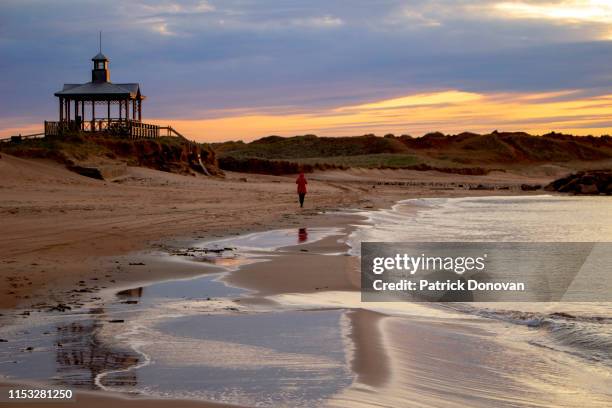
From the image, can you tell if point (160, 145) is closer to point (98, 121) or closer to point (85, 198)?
point (98, 121)

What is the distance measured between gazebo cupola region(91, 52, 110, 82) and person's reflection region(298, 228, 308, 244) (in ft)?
81.2

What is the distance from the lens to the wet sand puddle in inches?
174

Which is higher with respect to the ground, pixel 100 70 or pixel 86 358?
pixel 100 70

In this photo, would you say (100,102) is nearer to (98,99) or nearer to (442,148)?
(98,99)

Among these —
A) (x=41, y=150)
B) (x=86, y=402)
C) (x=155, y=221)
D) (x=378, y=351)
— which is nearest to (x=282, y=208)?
(x=155, y=221)

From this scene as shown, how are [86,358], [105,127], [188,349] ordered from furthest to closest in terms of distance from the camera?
[105,127] < [188,349] < [86,358]

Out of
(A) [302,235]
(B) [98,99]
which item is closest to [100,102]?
(B) [98,99]

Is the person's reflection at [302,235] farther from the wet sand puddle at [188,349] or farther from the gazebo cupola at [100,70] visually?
the gazebo cupola at [100,70]

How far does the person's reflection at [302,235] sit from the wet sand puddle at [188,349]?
603 cm

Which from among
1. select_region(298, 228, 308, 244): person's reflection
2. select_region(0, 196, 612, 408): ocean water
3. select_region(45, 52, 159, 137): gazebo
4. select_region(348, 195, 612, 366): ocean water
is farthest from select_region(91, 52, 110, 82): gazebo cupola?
select_region(0, 196, 612, 408): ocean water

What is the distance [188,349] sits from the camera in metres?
5.43

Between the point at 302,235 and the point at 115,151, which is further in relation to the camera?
the point at 115,151

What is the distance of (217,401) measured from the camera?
4.13 m

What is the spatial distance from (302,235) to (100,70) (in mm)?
26209
